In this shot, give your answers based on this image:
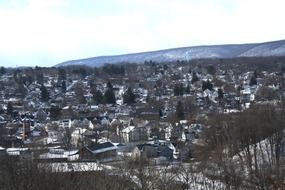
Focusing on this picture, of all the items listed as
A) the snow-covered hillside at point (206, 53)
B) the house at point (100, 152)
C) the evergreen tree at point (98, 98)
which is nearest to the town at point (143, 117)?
the house at point (100, 152)

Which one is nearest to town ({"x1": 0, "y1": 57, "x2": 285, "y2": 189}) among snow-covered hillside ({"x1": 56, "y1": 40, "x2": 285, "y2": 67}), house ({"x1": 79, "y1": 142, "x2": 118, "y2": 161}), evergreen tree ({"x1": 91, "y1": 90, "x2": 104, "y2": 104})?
house ({"x1": 79, "y1": 142, "x2": 118, "y2": 161})

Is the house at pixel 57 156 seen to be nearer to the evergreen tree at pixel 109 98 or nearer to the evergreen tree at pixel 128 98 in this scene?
the evergreen tree at pixel 128 98

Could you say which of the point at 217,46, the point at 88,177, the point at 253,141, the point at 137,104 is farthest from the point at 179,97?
the point at 217,46

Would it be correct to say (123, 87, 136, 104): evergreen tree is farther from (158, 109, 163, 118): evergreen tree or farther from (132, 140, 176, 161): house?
(132, 140, 176, 161): house

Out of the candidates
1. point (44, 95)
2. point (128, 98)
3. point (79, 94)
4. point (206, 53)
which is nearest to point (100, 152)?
point (128, 98)

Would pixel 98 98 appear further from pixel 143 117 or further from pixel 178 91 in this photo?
pixel 143 117
